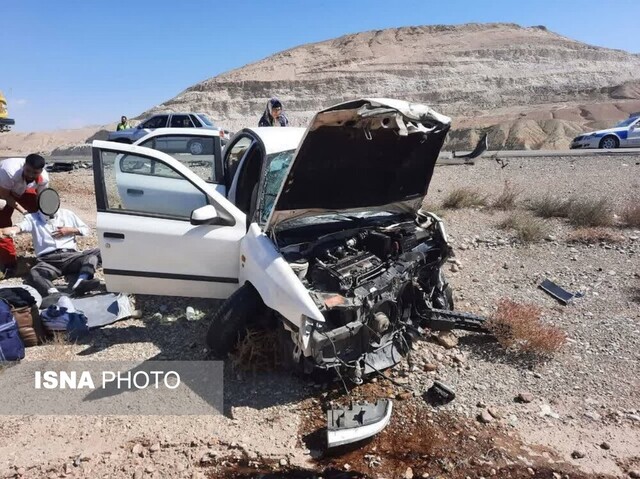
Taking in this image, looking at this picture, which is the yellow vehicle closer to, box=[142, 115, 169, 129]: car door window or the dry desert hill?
box=[142, 115, 169, 129]: car door window

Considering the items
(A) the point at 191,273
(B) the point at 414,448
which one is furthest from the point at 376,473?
(A) the point at 191,273

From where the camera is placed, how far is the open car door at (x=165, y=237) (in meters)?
4.23

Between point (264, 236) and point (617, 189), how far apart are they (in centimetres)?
1044

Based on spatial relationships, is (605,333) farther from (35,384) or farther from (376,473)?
(35,384)

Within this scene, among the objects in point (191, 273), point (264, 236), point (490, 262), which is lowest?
point (490, 262)

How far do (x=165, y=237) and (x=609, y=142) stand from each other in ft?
65.1

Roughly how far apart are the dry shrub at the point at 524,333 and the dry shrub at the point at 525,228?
11.2 ft

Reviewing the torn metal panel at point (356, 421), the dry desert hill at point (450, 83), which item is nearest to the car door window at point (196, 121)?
the torn metal panel at point (356, 421)

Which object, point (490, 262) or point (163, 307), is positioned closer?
point (163, 307)

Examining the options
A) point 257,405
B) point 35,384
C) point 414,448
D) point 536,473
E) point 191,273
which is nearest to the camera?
point 536,473

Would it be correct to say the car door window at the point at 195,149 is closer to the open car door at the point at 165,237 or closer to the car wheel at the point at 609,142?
the open car door at the point at 165,237

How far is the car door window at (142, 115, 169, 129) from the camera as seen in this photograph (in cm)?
1900

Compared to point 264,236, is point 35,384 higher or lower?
lower

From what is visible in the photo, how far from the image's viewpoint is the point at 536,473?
113 inches
